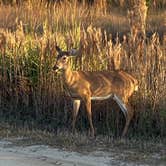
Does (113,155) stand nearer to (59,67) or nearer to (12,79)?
(59,67)

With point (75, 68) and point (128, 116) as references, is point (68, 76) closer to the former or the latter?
point (75, 68)

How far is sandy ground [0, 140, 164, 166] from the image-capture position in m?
8.16

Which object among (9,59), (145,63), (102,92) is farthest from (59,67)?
(9,59)

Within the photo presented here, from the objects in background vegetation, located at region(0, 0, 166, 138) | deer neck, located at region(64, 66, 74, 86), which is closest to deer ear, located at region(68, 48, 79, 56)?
deer neck, located at region(64, 66, 74, 86)

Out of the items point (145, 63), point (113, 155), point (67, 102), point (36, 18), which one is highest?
point (36, 18)

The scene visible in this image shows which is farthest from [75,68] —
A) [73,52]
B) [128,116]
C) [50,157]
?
[50,157]

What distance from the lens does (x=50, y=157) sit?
28.0 ft

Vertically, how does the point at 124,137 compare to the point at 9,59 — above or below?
below

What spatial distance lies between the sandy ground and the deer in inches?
58.1

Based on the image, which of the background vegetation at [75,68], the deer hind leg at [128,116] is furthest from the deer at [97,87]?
the background vegetation at [75,68]

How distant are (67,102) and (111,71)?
115cm

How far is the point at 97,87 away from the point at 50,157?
2.32 meters

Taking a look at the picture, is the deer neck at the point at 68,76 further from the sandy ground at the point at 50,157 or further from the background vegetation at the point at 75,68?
the sandy ground at the point at 50,157

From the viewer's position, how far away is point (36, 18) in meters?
15.2
